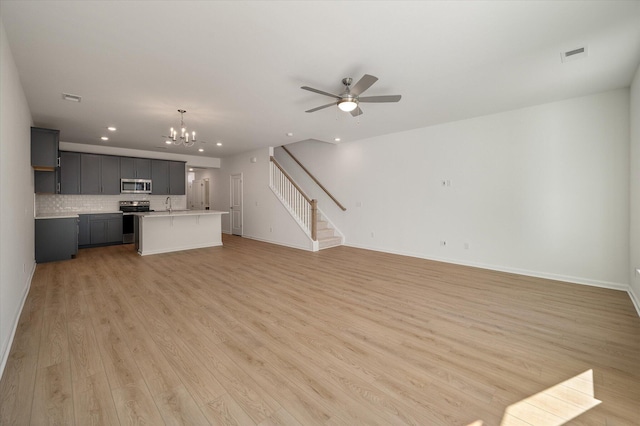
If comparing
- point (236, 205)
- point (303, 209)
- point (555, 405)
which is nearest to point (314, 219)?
point (303, 209)

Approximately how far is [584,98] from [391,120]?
2858 millimetres

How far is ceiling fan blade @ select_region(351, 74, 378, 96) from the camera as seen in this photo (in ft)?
9.10

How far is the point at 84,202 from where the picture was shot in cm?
728

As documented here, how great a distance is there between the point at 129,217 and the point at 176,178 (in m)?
1.82

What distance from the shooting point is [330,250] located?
6.86 m

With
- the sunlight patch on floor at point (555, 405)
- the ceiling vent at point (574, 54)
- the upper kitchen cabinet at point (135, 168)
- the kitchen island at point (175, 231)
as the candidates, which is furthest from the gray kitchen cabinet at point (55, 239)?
the ceiling vent at point (574, 54)

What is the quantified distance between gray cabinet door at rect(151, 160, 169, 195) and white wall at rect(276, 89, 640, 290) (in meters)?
6.16

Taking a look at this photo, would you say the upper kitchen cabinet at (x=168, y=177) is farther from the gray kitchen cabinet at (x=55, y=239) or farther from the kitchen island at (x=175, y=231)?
the gray kitchen cabinet at (x=55, y=239)

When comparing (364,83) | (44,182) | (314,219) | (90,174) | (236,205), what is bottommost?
(314,219)

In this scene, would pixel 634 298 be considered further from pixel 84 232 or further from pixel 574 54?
→ pixel 84 232

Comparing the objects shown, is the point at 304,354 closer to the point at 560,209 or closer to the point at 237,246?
the point at 560,209

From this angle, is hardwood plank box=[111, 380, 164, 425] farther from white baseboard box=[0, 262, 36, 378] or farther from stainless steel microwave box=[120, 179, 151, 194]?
stainless steel microwave box=[120, 179, 151, 194]

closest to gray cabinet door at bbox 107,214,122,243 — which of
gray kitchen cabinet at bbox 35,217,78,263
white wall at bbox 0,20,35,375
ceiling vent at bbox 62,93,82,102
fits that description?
gray kitchen cabinet at bbox 35,217,78,263

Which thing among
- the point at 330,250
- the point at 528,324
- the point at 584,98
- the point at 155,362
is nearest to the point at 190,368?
the point at 155,362
